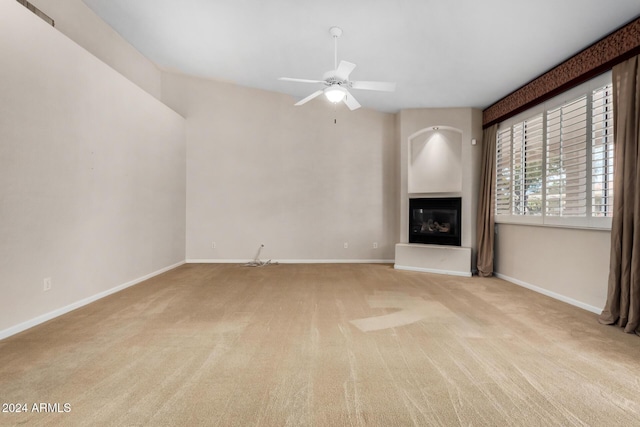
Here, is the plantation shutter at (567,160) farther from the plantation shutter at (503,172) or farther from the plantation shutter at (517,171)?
the plantation shutter at (503,172)

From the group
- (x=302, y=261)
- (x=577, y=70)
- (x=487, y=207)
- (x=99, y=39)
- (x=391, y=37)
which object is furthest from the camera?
(x=302, y=261)

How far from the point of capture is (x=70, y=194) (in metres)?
3.35

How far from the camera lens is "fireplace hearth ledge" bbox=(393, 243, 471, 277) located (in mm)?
5273

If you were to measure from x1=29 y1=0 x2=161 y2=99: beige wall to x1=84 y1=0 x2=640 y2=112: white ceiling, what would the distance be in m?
0.13

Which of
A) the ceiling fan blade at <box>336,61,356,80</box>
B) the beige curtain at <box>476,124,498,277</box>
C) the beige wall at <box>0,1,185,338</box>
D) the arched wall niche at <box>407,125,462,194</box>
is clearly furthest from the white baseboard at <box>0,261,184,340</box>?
the beige curtain at <box>476,124,498,277</box>

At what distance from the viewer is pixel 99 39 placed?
4465 millimetres

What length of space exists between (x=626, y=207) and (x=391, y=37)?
3.04 metres

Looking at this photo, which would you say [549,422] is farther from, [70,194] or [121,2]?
[121,2]

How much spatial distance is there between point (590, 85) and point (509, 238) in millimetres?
2347

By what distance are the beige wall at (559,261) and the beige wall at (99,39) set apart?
6.87 metres

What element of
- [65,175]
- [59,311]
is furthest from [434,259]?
[65,175]

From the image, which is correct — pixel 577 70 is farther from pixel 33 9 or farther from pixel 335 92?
pixel 33 9

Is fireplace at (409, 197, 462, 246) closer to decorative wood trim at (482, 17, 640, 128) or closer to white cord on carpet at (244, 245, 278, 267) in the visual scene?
decorative wood trim at (482, 17, 640, 128)

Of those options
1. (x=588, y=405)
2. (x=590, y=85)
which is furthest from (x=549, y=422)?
(x=590, y=85)
